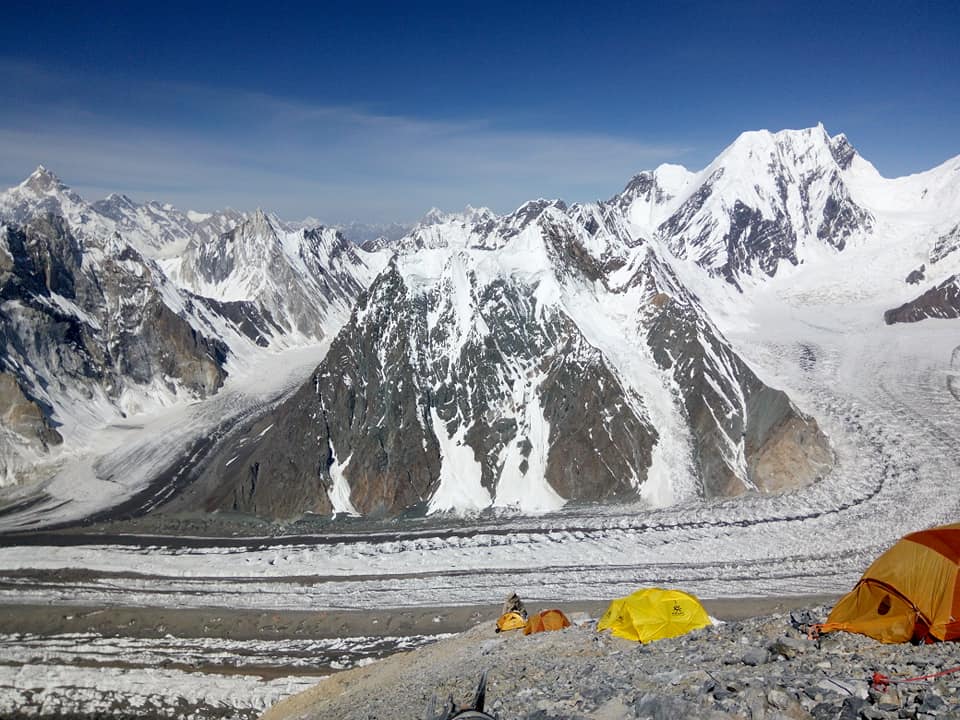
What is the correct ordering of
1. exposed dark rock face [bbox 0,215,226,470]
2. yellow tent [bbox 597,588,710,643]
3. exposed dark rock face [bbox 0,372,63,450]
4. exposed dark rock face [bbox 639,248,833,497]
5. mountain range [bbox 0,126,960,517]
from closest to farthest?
yellow tent [bbox 597,588,710,643]
exposed dark rock face [bbox 639,248,833,497]
mountain range [bbox 0,126,960,517]
exposed dark rock face [bbox 0,372,63,450]
exposed dark rock face [bbox 0,215,226,470]

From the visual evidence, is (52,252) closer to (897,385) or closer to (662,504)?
(662,504)

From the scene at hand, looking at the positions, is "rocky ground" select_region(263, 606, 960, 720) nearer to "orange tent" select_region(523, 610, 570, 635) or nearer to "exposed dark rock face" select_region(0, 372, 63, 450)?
"orange tent" select_region(523, 610, 570, 635)

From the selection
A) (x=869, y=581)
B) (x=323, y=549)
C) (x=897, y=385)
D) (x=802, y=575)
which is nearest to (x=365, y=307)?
(x=323, y=549)

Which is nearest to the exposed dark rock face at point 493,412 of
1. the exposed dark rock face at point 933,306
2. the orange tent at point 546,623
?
the orange tent at point 546,623

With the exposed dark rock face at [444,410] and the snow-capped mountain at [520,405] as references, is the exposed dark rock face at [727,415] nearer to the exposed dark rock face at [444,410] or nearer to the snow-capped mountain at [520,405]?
the snow-capped mountain at [520,405]

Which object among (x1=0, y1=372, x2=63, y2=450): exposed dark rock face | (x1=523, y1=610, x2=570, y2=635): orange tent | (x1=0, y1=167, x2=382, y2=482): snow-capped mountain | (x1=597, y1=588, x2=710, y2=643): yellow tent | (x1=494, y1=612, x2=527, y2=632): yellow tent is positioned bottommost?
(x1=494, y1=612, x2=527, y2=632): yellow tent

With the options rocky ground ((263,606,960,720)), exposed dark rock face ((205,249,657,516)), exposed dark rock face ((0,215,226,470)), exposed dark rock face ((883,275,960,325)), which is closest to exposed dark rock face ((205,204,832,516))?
exposed dark rock face ((205,249,657,516))

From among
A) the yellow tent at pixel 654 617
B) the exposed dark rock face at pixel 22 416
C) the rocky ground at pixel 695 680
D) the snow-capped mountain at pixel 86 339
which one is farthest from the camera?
the snow-capped mountain at pixel 86 339
